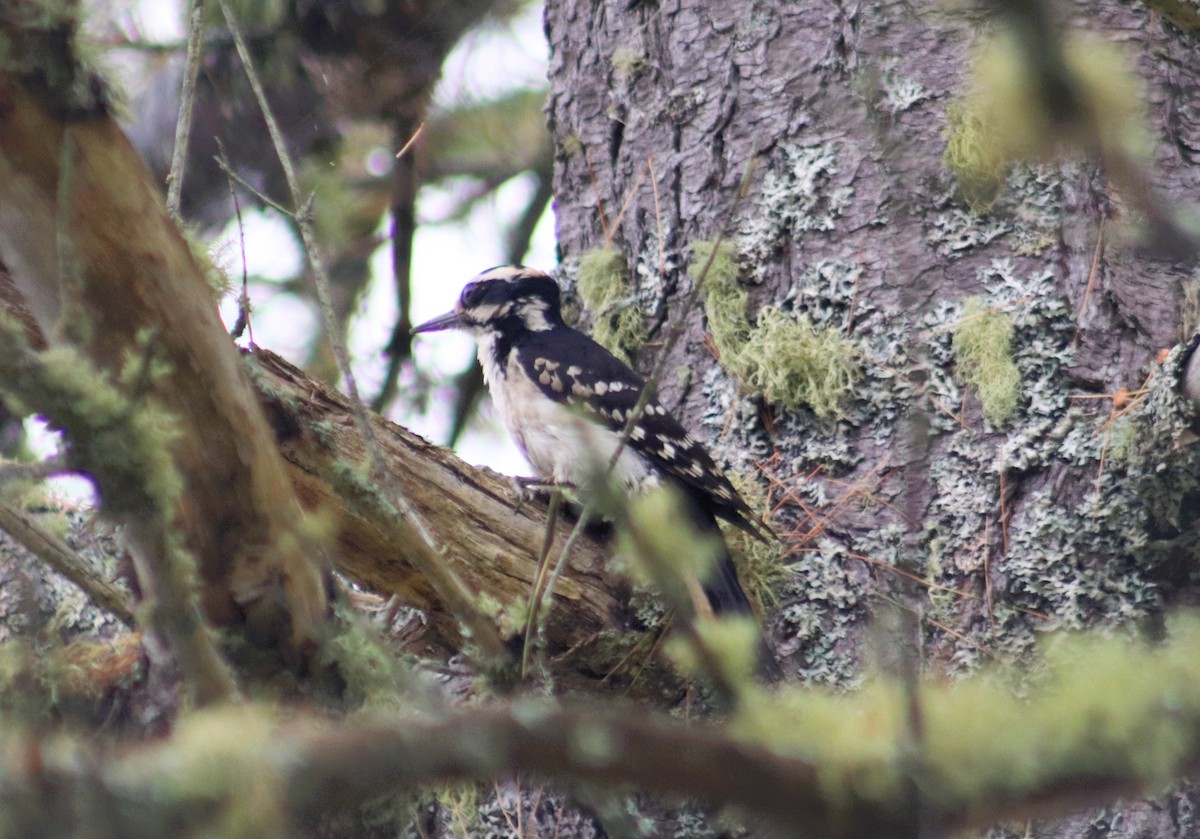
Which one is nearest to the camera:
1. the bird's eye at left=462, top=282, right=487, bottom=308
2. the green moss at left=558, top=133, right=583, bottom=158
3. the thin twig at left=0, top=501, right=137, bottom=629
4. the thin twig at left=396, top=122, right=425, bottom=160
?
the thin twig at left=0, top=501, right=137, bottom=629

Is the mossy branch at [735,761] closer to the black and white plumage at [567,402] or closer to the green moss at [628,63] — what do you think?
the black and white plumage at [567,402]

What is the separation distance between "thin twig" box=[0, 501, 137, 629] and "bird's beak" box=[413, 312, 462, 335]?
2.58 m

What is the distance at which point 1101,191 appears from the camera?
343 cm

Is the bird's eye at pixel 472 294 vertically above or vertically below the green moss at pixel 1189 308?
above

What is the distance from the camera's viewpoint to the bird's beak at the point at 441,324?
5.02m

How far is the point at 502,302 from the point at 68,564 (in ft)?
8.90

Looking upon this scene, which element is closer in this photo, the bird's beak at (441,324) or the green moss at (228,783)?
the green moss at (228,783)

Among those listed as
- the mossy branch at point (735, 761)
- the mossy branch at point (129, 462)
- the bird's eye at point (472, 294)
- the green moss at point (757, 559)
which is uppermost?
the bird's eye at point (472, 294)

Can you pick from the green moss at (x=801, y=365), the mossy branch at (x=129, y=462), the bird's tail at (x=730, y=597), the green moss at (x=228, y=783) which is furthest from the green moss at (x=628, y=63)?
the green moss at (x=228, y=783)

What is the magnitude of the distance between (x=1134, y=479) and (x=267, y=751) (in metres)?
2.51

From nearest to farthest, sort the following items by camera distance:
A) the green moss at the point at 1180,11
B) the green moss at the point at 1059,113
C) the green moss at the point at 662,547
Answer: the green moss at the point at 1059,113, the green moss at the point at 662,547, the green moss at the point at 1180,11

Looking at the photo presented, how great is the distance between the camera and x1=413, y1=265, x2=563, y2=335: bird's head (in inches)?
191

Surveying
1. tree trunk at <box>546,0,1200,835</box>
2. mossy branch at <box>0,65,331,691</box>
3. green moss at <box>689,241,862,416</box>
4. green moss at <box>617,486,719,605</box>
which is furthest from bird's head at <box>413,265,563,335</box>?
green moss at <box>617,486,719,605</box>

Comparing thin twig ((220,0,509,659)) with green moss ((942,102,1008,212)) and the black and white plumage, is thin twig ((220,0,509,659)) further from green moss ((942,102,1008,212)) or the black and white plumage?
green moss ((942,102,1008,212))
